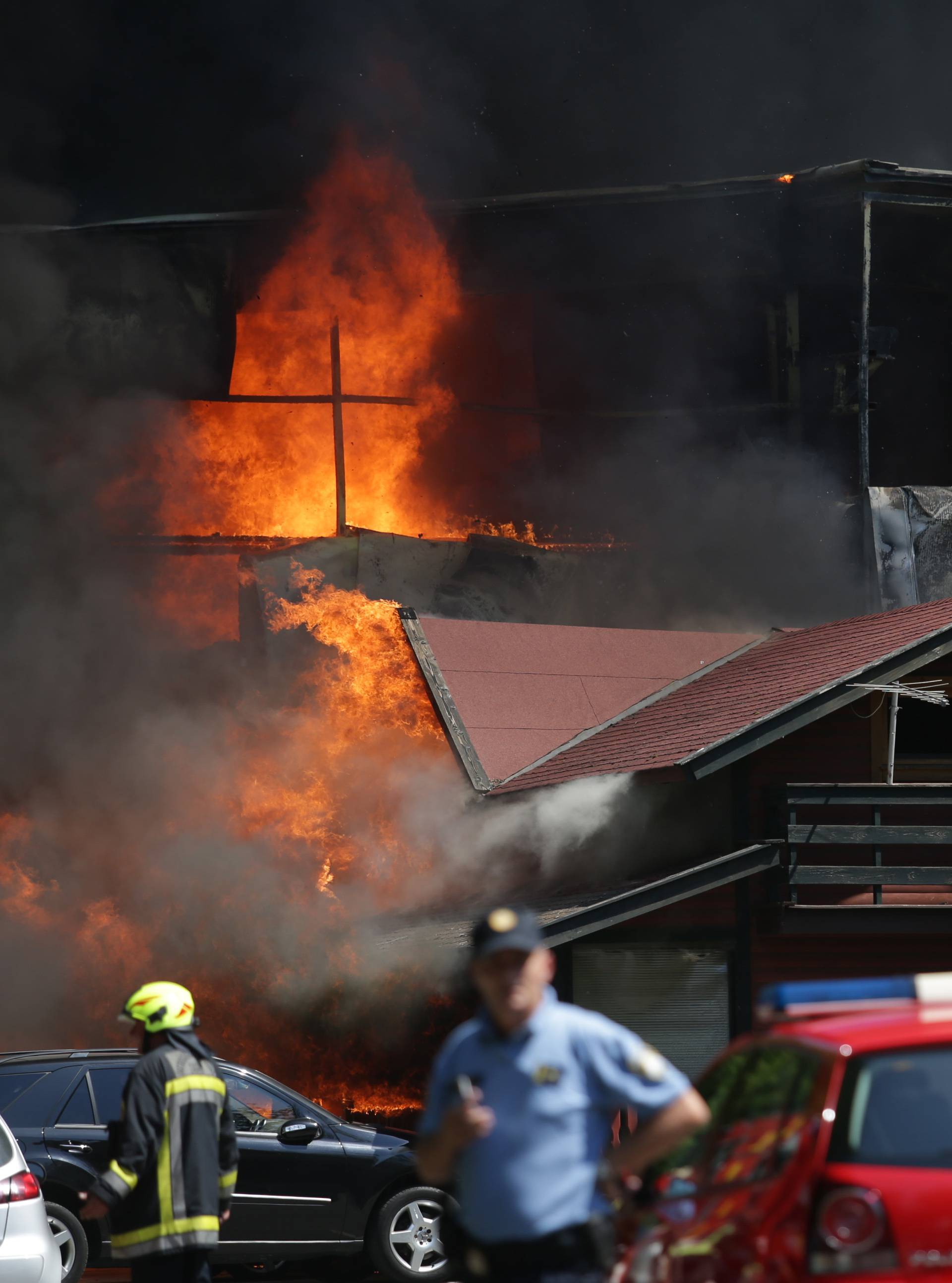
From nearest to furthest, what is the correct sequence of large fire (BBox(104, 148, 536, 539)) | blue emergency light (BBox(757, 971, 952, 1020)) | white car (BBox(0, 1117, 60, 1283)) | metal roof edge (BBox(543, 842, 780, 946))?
blue emergency light (BBox(757, 971, 952, 1020))
white car (BBox(0, 1117, 60, 1283))
metal roof edge (BBox(543, 842, 780, 946))
large fire (BBox(104, 148, 536, 539))

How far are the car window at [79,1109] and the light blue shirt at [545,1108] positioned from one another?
6.76m

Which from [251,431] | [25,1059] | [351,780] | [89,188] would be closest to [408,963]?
[351,780]

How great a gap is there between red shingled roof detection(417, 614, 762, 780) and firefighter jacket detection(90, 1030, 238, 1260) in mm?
10391

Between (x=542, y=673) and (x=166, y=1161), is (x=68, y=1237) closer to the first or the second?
(x=166, y=1161)

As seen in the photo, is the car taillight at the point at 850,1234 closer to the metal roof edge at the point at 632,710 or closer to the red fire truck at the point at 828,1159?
the red fire truck at the point at 828,1159

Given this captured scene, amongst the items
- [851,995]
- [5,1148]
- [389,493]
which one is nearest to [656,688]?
[389,493]

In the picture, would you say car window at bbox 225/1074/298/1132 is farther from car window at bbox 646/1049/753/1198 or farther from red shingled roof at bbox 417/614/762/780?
red shingled roof at bbox 417/614/762/780

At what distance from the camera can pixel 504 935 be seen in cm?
395

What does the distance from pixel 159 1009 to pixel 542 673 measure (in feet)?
38.3

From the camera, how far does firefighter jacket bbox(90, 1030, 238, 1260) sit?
5.58 meters

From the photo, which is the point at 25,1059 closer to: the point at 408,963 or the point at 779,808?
the point at 408,963

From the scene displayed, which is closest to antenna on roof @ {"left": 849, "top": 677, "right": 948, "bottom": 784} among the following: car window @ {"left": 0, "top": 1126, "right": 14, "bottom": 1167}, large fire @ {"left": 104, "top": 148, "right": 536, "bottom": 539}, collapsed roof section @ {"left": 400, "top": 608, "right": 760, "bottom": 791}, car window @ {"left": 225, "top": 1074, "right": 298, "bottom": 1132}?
collapsed roof section @ {"left": 400, "top": 608, "right": 760, "bottom": 791}

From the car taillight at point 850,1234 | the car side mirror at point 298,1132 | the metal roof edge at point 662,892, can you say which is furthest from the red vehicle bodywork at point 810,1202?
the metal roof edge at point 662,892

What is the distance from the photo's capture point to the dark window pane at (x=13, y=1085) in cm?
1010
